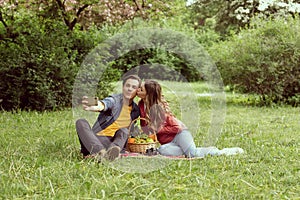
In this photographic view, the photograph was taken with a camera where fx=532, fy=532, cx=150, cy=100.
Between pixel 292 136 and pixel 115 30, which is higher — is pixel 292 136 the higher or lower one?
the lower one

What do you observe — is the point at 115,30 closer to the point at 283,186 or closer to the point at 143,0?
the point at 143,0

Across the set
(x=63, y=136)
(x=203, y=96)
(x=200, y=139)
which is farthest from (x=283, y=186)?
(x=203, y=96)

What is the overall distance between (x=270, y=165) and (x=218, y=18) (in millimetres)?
16153

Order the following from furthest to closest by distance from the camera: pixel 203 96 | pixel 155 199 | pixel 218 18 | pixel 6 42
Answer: pixel 218 18 → pixel 203 96 → pixel 6 42 → pixel 155 199

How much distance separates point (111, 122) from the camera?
17.1 feet

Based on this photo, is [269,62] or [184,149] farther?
[269,62]

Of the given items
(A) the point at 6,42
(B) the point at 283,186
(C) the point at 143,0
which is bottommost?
(B) the point at 283,186

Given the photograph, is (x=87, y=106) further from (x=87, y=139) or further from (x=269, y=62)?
(x=269, y=62)

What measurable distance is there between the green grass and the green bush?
14.8 feet

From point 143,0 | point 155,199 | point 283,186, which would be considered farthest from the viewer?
point 143,0

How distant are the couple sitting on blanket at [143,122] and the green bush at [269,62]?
233 inches

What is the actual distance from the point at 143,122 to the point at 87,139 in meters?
0.75

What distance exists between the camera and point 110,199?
11.8ft

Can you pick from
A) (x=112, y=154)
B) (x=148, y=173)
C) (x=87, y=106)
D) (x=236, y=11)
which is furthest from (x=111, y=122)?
(x=236, y=11)
